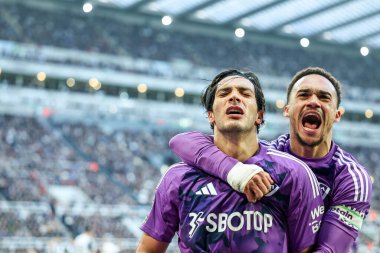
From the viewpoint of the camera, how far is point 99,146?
118 feet

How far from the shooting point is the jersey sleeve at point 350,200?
11.7 ft

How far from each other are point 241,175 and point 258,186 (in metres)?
0.09

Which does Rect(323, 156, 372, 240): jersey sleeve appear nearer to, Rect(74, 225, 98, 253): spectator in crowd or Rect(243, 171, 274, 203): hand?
Rect(243, 171, 274, 203): hand

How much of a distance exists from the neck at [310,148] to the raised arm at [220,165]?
18.4 inches

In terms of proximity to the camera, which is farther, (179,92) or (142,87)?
(179,92)

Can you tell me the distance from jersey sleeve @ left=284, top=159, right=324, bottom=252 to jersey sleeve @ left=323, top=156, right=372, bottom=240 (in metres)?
0.16

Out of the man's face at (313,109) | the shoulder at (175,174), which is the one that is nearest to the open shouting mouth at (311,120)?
the man's face at (313,109)

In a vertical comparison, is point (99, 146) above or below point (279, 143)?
below

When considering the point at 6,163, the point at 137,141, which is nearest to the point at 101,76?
the point at 137,141

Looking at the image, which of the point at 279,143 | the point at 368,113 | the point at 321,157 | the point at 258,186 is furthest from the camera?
the point at 368,113

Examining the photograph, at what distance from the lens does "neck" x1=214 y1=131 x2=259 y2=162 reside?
3520 mm

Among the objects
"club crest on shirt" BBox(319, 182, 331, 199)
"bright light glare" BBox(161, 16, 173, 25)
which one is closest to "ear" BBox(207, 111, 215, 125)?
"club crest on shirt" BBox(319, 182, 331, 199)

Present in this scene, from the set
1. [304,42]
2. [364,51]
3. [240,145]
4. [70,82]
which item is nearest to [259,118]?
[240,145]

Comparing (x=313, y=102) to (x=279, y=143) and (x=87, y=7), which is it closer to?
(x=279, y=143)
